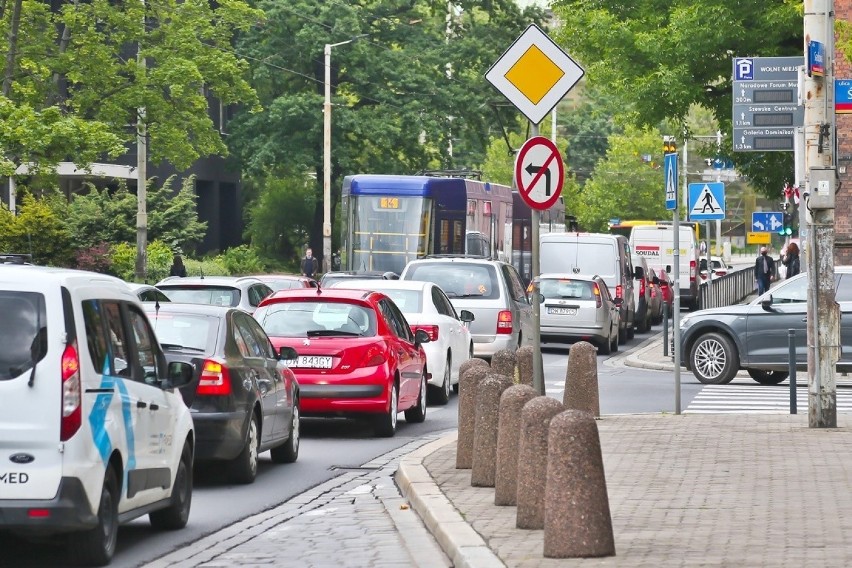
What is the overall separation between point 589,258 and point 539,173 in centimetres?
2643

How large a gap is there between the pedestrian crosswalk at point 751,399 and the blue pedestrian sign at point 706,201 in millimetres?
2967

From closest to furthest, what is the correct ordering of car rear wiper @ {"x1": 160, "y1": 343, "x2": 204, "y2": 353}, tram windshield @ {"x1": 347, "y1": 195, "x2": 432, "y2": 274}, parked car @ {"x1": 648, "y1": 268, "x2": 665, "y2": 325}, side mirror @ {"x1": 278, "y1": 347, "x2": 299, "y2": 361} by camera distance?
car rear wiper @ {"x1": 160, "y1": 343, "x2": 204, "y2": 353} → side mirror @ {"x1": 278, "y1": 347, "x2": 299, "y2": 361} → tram windshield @ {"x1": 347, "y1": 195, "x2": 432, "y2": 274} → parked car @ {"x1": 648, "y1": 268, "x2": 665, "y2": 325}

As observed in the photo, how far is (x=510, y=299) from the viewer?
27.2 meters

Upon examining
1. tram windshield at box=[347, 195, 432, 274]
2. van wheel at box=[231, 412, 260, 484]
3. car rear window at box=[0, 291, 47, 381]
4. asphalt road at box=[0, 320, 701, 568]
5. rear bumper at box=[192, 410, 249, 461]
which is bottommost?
asphalt road at box=[0, 320, 701, 568]

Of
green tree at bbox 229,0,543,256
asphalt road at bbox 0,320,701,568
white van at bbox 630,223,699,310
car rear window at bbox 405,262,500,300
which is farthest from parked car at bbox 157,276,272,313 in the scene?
green tree at bbox 229,0,543,256

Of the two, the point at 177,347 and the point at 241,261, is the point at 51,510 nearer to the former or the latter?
the point at 177,347

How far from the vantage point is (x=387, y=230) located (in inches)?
1591

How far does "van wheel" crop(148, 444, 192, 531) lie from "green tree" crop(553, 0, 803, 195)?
25934 millimetres

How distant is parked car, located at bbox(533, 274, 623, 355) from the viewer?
34.9 metres

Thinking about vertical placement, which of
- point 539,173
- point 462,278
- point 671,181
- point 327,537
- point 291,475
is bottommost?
point 291,475

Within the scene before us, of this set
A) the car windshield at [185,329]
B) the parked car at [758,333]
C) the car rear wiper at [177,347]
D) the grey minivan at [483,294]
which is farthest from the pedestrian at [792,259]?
the car rear wiper at [177,347]

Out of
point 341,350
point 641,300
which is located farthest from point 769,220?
point 341,350

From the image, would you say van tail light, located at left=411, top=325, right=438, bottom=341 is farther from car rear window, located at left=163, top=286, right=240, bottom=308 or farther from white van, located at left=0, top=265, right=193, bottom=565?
white van, located at left=0, top=265, right=193, bottom=565

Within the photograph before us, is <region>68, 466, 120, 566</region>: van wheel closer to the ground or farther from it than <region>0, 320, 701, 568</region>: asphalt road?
farther from it
